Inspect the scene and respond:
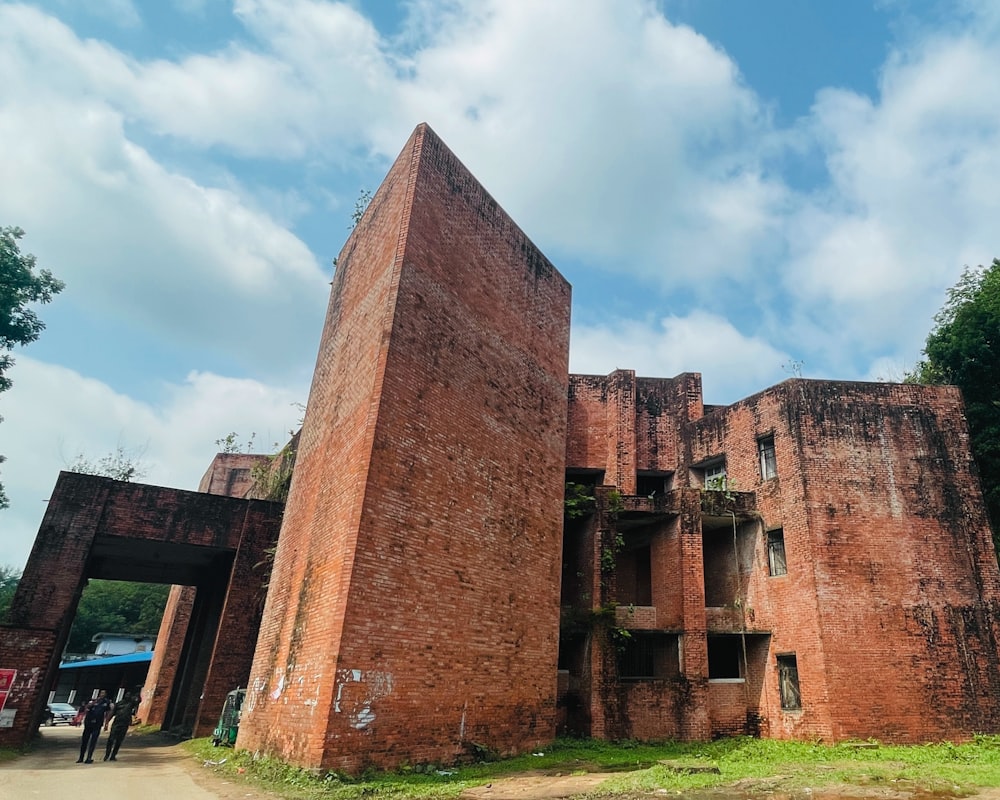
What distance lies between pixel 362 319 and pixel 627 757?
9.99 meters

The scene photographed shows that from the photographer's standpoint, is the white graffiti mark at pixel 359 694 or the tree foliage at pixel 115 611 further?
the tree foliage at pixel 115 611

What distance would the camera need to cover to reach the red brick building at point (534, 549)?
395 inches

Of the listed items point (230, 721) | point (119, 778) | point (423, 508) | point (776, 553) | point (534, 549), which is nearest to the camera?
point (119, 778)

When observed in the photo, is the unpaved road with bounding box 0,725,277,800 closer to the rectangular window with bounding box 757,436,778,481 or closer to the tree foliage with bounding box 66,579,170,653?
the rectangular window with bounding box 757,436,778,481

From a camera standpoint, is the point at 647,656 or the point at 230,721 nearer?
the point at 230,721

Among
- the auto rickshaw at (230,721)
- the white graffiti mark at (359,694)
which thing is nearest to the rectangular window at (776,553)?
the white graffiti mark at (359,694)

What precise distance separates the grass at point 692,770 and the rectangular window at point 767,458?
6.20m

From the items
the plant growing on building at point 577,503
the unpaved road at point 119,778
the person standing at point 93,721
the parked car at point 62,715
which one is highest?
the plant growing on building at point 577,503

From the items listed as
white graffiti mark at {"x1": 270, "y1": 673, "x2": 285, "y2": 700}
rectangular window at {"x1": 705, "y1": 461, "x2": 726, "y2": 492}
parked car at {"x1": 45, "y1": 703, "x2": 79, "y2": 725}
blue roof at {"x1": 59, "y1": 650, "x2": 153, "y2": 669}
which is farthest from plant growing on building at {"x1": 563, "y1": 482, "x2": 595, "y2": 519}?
blue roof at {"x1": 59, "y1": 650, "x2": 153, "y2": 669}

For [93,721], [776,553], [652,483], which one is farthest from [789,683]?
[93,721]

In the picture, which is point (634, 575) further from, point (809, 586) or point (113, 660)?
point (113, 660)

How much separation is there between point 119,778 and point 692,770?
9.42 meters

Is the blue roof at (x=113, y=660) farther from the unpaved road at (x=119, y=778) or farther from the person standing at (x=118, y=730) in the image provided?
the person standing at (x=118, y=730)

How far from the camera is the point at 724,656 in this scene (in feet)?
53.4
